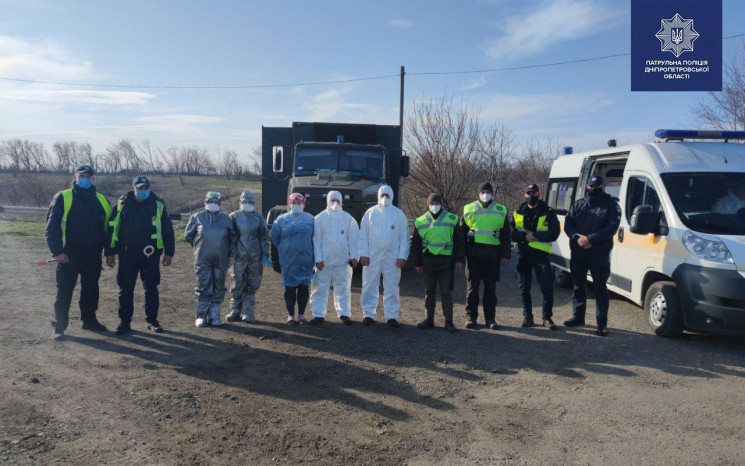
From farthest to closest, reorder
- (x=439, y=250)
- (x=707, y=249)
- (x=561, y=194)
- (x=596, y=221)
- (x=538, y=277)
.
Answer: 1. (x=561, y=194)
2. (x=538, y=277)
3. (x=439, y=250)
4. (x=596, y=221)
5. (x=707, y=249)

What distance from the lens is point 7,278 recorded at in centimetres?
967

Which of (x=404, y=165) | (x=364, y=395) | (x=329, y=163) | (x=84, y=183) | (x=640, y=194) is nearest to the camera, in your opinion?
(x=364, y=395)

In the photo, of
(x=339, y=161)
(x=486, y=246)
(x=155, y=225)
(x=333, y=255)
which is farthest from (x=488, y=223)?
(x=339, y=161)

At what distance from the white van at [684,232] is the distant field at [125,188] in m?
16.8

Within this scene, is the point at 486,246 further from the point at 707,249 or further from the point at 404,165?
the point at 404,165

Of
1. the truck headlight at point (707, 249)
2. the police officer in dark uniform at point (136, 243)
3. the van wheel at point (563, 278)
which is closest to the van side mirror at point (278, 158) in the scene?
the police officer in dark uniform at point (136, 243)

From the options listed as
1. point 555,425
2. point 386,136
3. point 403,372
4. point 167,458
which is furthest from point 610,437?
point 386,136

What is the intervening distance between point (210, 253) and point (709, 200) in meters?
6.17

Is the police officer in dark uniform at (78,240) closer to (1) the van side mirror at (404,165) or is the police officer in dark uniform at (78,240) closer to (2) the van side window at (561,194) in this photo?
(1) the van side mirror at (404,165)

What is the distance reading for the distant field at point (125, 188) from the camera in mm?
26078

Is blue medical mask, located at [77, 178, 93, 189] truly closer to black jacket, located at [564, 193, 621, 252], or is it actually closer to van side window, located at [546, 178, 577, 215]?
black jacket, located at [564, 193, 621, 252]

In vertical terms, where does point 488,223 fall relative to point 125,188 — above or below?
below

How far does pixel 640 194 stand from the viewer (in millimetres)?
7152

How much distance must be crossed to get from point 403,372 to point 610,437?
1989mm
